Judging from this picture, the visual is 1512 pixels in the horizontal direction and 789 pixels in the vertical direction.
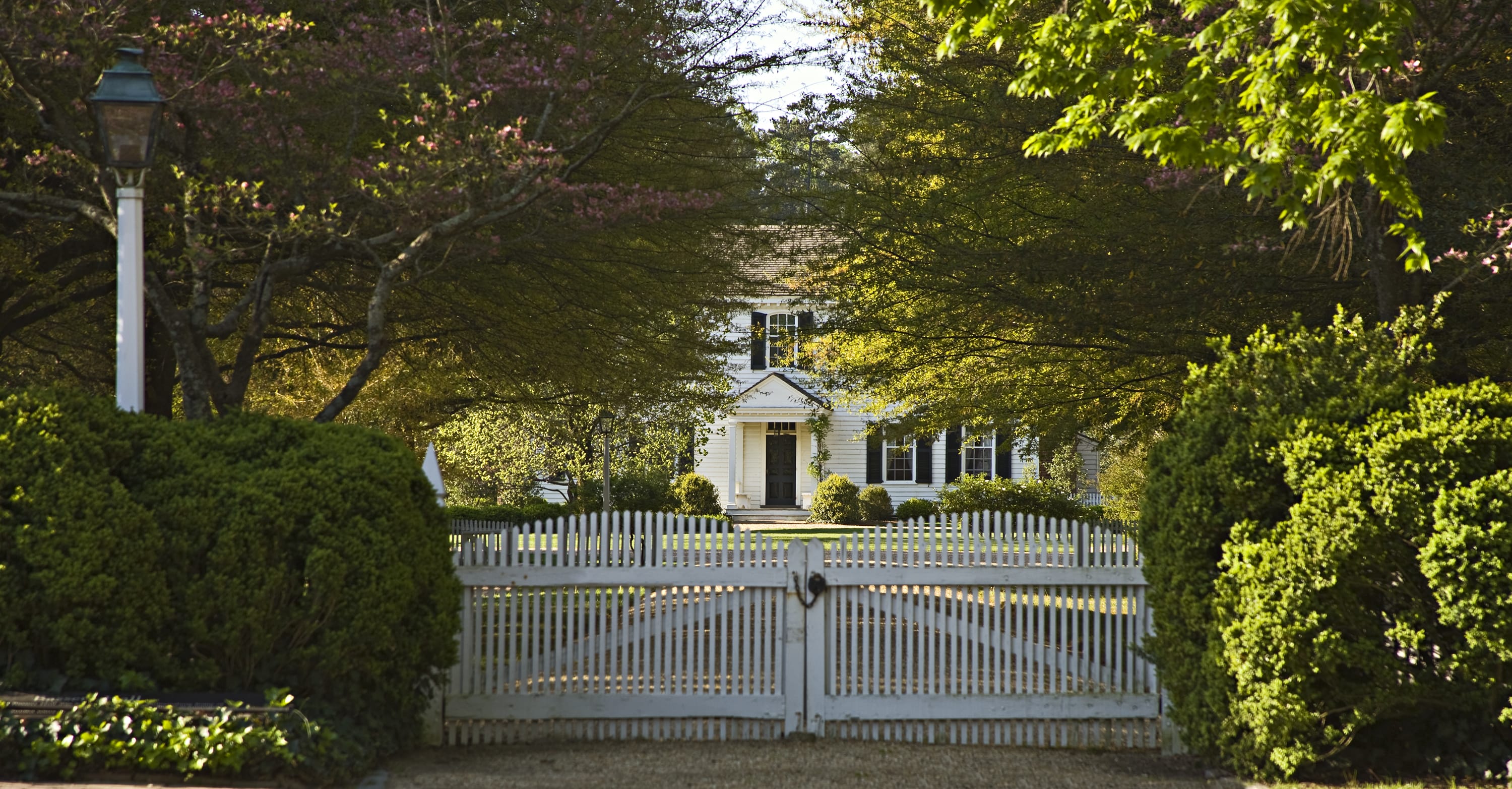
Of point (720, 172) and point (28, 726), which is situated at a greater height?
point (720, 172)

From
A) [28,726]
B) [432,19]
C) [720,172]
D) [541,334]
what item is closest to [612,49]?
[432,19]

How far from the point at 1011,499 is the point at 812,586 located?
15786mm

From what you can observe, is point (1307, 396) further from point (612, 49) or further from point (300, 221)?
point (300, 221)

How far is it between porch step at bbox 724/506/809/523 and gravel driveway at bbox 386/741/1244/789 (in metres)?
20.6

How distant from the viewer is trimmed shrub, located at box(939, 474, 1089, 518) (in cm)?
2244

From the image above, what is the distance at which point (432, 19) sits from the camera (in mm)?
9641

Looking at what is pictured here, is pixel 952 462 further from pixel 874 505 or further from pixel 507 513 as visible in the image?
pixel 507 513

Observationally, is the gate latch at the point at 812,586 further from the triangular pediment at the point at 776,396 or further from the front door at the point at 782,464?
the front door at the point at 782,464

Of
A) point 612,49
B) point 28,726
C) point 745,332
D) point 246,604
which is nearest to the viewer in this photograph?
point 28,726

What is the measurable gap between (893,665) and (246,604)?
19.1 feet

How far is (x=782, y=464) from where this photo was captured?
108 feet

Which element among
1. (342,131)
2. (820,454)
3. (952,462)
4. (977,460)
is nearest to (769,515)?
(820,454)

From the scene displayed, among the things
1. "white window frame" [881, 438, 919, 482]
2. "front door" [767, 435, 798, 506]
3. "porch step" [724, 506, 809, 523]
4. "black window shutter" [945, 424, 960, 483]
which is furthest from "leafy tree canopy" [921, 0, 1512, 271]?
"front door" [767, 435, 798, 506]

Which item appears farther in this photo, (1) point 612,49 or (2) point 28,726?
(1) point 612,49
